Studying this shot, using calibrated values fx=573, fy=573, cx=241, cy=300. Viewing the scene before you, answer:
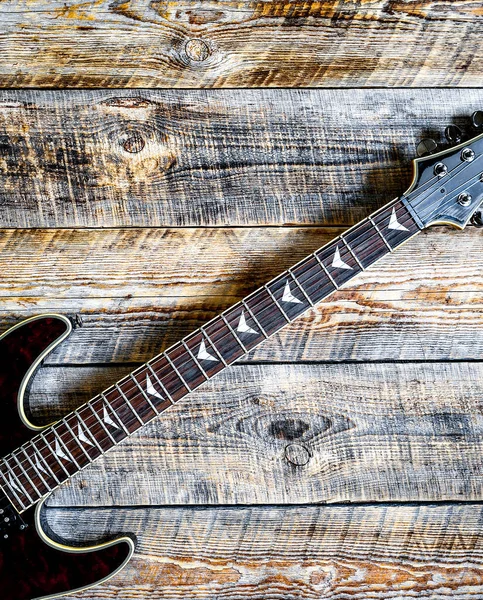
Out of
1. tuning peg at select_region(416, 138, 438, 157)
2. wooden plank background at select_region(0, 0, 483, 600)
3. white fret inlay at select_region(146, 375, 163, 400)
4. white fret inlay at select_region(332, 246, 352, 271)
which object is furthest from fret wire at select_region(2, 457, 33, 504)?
tuning peg at select_region(416, 138, 438, 157)

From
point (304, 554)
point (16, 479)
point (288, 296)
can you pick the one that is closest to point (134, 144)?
point (288, 296)

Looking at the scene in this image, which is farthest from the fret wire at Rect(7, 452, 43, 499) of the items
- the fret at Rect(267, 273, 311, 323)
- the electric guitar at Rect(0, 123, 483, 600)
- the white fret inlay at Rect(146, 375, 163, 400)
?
the fret at Rect(267, 273, 311, 323)

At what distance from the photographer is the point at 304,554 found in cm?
109

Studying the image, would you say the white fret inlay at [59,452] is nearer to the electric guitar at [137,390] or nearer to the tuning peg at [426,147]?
the electric guitar at [137,390]

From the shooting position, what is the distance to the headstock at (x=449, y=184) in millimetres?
933

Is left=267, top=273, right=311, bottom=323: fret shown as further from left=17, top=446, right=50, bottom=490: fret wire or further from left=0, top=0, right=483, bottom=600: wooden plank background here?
left=17, top=446, right=50, bottom=490: fret wire

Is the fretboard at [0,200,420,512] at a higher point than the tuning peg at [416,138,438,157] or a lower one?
lower

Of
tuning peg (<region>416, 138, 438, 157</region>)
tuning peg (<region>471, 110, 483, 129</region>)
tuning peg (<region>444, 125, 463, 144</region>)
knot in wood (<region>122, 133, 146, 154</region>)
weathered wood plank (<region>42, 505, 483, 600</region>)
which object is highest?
knot in wood (<region>122, 133, 146, 154</region>)

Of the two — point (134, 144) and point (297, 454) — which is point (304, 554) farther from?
point (134, 144)

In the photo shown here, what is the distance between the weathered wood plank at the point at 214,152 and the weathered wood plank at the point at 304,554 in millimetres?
559

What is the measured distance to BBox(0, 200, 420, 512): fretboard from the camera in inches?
38.0

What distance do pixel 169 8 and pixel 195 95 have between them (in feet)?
0.54

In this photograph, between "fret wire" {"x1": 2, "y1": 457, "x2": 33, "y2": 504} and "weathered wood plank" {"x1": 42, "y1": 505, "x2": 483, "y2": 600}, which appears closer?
"fret wire" {"x1": 2, "y1": 457, "x2": 33, "y2": 504}

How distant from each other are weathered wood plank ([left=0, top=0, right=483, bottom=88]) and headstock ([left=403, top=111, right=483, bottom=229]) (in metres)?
0.22
